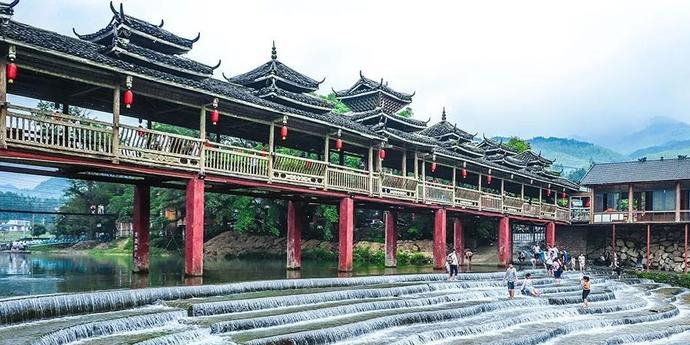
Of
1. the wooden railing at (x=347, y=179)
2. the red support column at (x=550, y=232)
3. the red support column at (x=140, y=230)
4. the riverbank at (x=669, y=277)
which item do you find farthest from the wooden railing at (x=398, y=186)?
the red support column at (x=550, y=232)

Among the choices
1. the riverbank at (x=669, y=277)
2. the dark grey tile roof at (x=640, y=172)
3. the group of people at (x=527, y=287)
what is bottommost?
the riverbank at (x=669, y=277)

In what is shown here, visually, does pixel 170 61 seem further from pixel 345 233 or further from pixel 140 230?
pixel 345 233

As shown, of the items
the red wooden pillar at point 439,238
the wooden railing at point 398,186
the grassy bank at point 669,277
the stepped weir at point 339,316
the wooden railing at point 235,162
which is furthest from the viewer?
the grassy bank at point 669,277

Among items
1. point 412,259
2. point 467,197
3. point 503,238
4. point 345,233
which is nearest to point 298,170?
point 345,233

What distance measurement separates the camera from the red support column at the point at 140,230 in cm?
2377

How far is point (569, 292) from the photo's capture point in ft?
87.2

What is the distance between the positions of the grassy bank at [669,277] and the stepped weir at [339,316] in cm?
1017

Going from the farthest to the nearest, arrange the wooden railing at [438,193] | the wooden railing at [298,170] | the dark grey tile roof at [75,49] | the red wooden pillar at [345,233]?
the wooden railing at [438,193], the red wooden pillar at [345,233], the wooden railing at [298,170], the dark grey tile roof at [75,49]

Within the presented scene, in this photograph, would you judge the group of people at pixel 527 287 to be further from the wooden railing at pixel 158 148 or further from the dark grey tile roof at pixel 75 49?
the wooden railing at pixel 158 148

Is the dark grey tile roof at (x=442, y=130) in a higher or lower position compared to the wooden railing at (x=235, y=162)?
higher

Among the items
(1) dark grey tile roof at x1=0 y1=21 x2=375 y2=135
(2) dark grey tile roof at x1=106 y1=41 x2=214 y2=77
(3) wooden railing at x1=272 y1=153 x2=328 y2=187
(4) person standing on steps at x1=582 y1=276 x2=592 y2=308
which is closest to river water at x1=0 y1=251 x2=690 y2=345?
(4) person standing on steps at x1=582 y1=276 x2=592 y2=308

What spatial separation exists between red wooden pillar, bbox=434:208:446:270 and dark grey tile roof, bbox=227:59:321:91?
1002 centimetres

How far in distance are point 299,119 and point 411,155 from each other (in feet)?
34.0

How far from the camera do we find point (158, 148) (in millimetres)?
19438
